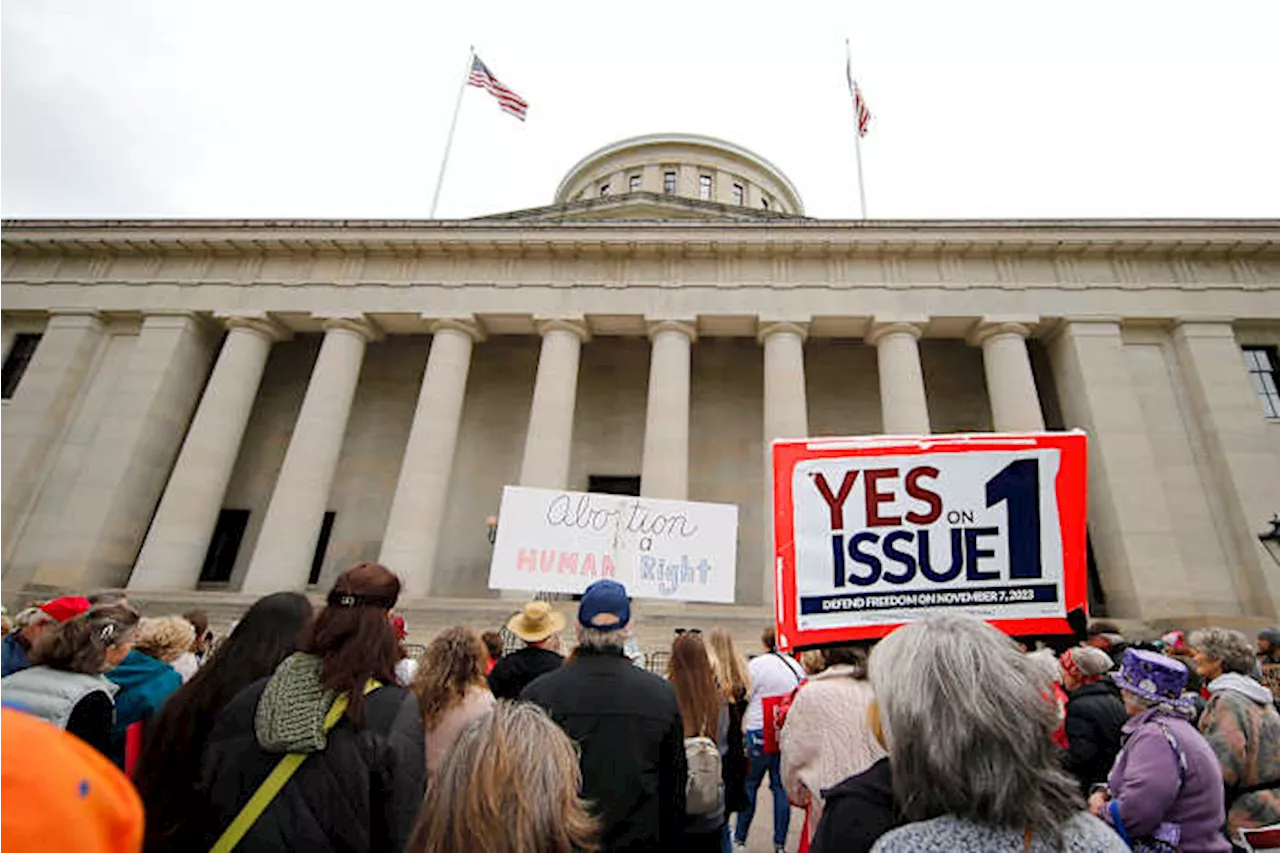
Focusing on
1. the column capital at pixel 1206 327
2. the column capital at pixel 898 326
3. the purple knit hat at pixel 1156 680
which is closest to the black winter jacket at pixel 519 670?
the purple knit hat at pixel 1156 680

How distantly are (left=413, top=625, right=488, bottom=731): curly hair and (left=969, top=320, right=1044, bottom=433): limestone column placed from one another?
18.0m

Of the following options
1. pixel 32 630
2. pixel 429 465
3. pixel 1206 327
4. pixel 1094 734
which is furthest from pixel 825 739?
pixel 1206 327

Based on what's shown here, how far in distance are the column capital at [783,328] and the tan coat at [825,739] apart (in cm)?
1709

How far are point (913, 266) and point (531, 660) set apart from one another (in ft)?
64.3

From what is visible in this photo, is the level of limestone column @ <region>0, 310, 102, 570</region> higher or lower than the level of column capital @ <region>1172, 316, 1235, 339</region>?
lower

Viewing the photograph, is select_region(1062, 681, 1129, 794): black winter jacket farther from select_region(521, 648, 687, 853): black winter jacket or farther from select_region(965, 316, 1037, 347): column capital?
select_region(965, 316, 1037, 347): column capital

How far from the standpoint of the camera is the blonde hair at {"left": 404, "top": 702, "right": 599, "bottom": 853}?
1735 millimetres

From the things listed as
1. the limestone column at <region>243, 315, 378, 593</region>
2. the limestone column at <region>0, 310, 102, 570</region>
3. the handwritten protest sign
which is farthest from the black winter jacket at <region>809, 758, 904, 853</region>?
the limestone column at <region>0, 310, 102, 570</region>

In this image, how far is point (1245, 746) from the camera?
3.54 m

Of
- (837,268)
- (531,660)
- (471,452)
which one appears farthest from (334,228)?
(531,660)

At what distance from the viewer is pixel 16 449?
18922 millimetres

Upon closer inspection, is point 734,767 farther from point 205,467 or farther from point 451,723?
point 205,467

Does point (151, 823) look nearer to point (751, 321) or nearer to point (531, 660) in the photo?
point (531, 660)

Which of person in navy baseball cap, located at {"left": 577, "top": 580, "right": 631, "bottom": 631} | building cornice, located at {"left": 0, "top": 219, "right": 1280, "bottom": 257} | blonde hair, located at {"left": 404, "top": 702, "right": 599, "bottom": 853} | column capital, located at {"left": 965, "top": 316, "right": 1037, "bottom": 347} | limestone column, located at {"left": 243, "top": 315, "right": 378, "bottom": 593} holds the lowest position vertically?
blonde hair, located at {"left": 404, "top": 702, "right": 599, "bottom": 853}
